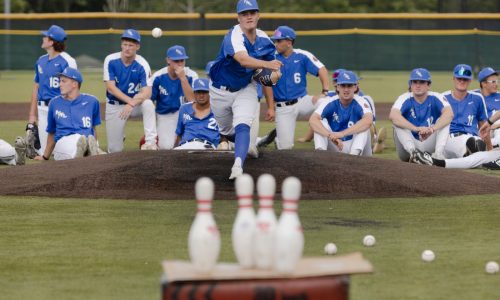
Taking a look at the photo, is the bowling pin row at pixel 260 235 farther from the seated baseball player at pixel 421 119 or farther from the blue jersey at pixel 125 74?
the blue jersey at pixel 125 74

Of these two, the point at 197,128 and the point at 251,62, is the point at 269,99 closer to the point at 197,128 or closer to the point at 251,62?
the point at 197,128

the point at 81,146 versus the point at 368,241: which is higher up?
the point at 368,241

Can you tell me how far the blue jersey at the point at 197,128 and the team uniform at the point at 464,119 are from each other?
286 cm

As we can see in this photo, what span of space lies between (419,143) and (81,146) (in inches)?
157

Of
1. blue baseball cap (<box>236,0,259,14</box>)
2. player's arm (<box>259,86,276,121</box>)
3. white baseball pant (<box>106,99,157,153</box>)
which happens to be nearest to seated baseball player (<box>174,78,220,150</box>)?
player's arm (<box>259,86,276,121</box>)

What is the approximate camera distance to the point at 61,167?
10.6 metres

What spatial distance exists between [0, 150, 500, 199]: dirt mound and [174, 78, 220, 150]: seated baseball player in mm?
2050

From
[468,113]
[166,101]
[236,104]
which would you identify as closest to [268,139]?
[166,101]

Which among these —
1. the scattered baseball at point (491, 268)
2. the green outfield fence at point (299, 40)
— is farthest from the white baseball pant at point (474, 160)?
the green outfield fence at point (299, 40)

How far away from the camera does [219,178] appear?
32.8ft

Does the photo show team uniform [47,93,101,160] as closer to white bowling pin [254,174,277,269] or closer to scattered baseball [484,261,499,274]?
scattered baseball [484,261,499,274]

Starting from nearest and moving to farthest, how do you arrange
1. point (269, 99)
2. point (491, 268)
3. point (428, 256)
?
point (491, 268) → point (428, 256) → point (269, 99)

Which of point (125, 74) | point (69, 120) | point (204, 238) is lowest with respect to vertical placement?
point (69, 120)

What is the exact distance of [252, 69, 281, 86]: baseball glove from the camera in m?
9.79
